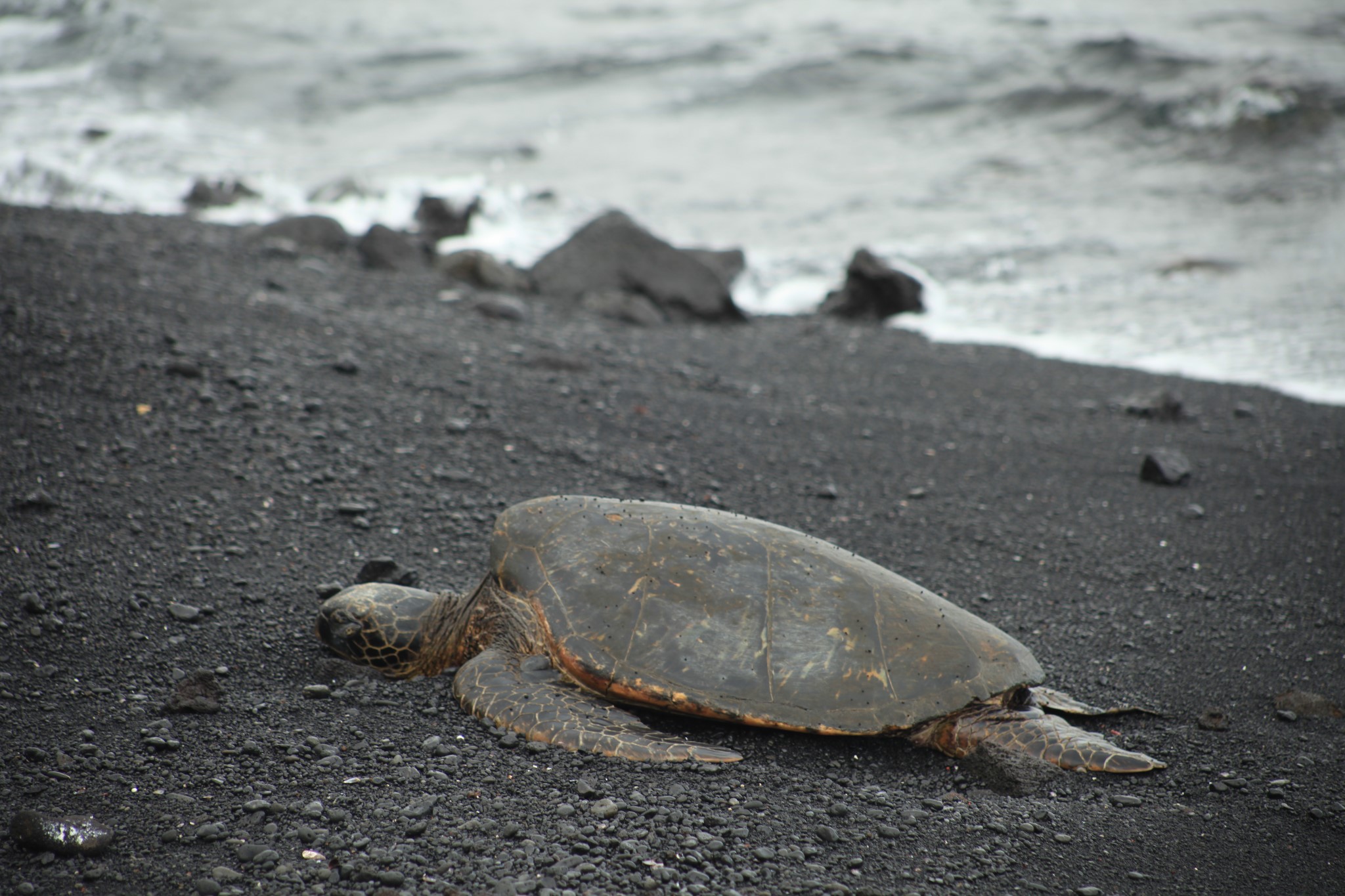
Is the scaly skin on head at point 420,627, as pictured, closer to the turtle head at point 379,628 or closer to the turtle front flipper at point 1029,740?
the turtle head at point 379,628

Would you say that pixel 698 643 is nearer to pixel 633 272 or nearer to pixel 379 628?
pixel 379 628

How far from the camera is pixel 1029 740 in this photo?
2543 mm

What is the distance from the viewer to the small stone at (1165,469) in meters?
4.53

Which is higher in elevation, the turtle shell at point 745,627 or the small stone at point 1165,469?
the turtle shell at point 745,627

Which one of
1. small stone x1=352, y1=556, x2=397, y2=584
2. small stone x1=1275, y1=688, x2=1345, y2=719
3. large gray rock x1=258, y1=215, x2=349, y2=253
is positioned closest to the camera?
small stone x1=1275, y1=688, x2=1345, y2=719

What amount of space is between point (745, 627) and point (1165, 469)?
3049mm

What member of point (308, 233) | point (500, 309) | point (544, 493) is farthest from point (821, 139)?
point (544, 493)

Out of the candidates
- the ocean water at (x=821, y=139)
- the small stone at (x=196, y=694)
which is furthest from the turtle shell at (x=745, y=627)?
the ocean water at (x=821, y=139)

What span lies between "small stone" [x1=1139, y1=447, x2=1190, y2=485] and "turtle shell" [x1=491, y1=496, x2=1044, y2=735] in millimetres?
2303

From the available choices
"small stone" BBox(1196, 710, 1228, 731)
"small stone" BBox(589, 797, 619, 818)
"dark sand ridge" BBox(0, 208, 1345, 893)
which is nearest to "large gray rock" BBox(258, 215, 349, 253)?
"dark sand ridge" BBox(0, 208, 1345, 893)

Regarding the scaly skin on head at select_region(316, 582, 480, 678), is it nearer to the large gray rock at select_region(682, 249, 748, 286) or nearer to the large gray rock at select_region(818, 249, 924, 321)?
the large gray rock at select_region(818, 249, 924, 321)

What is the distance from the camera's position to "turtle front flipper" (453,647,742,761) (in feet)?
7.86

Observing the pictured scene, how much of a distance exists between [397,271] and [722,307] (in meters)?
2.59

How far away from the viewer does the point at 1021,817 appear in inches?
91.3
